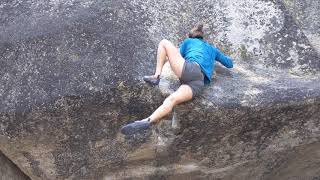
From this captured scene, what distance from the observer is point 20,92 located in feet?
17.0

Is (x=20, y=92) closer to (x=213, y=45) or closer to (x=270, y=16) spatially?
(x=213, y=45)

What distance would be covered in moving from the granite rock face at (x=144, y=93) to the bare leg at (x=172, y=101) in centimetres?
15

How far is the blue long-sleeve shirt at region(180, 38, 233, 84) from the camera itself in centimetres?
515

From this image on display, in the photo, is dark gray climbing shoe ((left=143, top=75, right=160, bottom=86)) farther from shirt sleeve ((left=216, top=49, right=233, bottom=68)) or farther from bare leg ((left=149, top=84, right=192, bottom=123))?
shirt sleeve ((left=216, top=49, right=233, bottom=68))

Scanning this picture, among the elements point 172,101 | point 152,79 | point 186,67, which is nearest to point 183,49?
point 186,67

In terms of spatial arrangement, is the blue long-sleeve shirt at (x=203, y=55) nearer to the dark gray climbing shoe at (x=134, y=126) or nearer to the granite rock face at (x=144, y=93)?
the granite rock face at (x=144, y=93)

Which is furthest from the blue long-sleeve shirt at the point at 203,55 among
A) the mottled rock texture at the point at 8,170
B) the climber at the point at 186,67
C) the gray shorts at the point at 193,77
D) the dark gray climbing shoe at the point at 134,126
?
the mottled rock texture at the point at 8,170

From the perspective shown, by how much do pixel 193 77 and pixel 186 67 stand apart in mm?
120

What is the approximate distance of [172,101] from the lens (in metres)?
4.89

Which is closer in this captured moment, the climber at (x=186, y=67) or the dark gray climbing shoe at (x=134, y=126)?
the dark gray climbing shoe at (x=134, y=126)

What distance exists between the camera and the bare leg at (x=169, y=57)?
509cm

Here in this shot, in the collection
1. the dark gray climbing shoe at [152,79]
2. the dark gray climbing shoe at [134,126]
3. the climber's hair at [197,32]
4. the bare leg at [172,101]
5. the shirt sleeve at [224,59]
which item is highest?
the climber's hair at [197,32]

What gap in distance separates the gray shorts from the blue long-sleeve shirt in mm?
102

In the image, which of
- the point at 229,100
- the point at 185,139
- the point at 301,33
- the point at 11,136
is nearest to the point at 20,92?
the point at 11,136
